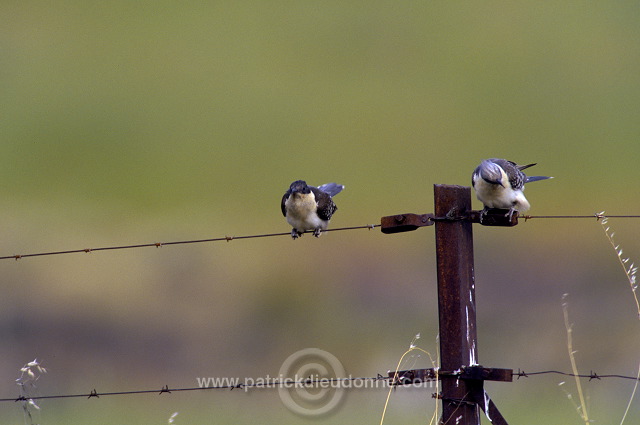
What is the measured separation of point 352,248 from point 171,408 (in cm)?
657

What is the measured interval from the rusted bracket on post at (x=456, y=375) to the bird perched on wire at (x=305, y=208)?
314cm

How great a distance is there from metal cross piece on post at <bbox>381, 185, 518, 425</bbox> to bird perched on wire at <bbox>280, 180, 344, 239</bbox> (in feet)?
10.00

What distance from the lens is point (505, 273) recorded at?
1948 cm

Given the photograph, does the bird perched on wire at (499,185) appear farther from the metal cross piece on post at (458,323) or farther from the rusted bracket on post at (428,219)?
the metal cross piece on post at (458,323)

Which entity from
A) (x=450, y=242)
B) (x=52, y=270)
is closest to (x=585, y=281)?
(x=52, y=270)

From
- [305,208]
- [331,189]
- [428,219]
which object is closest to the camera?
[428,219]

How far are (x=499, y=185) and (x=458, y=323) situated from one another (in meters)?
2.27

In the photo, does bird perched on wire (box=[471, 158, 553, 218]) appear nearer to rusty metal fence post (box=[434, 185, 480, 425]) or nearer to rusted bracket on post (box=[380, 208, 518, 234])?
rusted bracket on post (box=[380, 208, 518, 234])

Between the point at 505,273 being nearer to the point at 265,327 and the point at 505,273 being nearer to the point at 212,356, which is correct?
the point at 265,327

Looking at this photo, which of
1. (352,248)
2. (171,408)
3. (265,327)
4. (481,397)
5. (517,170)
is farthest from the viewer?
(352,248)

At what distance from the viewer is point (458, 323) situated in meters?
5.16

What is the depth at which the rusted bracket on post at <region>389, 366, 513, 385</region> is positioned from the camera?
506cm

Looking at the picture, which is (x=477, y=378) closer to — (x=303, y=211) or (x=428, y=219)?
(x=428, y=219)

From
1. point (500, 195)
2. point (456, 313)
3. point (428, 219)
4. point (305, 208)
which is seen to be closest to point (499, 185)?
point (500, 195)
